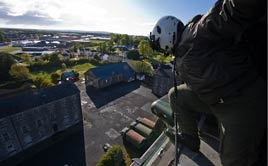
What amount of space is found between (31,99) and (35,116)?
1613mm

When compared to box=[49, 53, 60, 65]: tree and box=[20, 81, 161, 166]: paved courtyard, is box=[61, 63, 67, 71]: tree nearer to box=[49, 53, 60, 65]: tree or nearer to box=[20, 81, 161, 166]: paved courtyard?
box=[49, 53, 60, 65]: tree

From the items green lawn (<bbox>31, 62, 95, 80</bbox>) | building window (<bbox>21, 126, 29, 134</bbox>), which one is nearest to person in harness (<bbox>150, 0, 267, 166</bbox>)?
building window (<bbox>21, 126, 29, 134</bbox>)

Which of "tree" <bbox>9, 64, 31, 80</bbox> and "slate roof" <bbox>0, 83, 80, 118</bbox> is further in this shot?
"tree" <bbox>9, 64, 31, 80</bbox>

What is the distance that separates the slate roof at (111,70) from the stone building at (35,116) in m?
11.8

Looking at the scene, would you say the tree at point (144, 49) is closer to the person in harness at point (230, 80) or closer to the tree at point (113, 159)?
the tree at point (113, 159)

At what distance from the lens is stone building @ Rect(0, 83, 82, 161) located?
15.9 meters

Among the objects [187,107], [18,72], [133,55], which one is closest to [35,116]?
[187,107]

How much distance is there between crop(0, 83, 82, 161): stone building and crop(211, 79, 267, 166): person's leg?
1739 cm

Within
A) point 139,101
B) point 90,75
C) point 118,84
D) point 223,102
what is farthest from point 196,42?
point 118,84

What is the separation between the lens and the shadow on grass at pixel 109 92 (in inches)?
1101

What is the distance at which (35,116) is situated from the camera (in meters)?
17.3

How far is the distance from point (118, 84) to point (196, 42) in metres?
32.7

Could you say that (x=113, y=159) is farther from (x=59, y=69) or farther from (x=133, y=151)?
(x=59, y=69)

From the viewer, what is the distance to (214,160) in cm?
435
